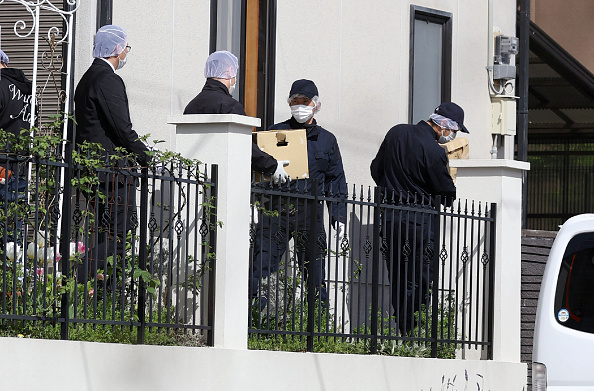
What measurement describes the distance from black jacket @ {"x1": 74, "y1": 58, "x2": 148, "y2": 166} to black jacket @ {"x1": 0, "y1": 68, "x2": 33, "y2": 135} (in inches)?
19.8

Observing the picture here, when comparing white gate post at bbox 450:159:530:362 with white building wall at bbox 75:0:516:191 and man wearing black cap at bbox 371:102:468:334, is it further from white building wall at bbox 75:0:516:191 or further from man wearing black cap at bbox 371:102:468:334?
white building wall at bbox 75:0:516:191

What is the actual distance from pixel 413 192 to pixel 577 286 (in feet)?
10.5

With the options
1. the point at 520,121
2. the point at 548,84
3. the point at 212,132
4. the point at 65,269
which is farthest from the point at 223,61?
the point at 548,84

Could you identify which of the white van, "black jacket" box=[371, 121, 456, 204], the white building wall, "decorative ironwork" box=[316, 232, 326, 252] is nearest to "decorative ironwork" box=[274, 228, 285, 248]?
"decorative ironwork" box=[316, 232, 326, 252]

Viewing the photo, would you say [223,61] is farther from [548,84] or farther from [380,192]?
[548,84]

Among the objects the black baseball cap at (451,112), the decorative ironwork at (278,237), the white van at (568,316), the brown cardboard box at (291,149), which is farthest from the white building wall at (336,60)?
the white van at (568,316)

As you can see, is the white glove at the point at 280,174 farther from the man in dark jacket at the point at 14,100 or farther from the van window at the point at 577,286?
the van window at the point at 577,286

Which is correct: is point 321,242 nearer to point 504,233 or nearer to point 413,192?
point 413,192

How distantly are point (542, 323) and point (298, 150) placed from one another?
2938mm

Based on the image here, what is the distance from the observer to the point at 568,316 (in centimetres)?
777

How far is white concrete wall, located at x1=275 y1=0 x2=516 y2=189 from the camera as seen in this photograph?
39.2ft

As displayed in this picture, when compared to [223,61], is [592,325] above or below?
below

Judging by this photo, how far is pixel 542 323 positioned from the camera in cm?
781

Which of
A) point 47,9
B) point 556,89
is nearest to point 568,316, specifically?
point 47,9
